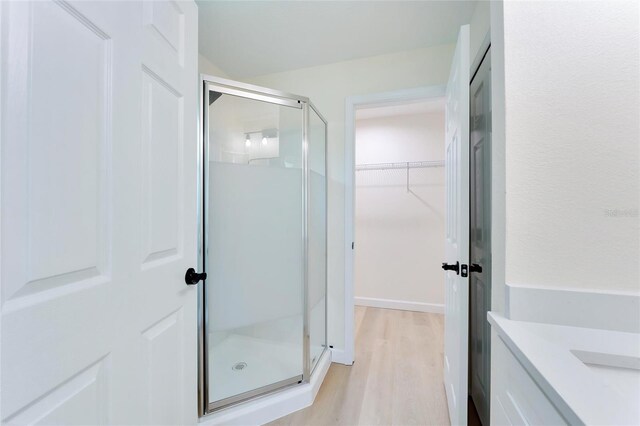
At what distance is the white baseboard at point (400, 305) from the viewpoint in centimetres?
294

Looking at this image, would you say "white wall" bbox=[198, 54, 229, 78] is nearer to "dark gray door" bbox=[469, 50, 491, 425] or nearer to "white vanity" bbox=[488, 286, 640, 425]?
"dark gray door" bbox=[469, 50, 491, 425]

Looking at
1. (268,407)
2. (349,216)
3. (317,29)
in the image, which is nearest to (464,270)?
(349,216)

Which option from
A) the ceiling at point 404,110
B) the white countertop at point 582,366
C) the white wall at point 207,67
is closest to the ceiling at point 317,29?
the white wall at point 207,67

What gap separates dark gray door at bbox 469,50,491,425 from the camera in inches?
50.1

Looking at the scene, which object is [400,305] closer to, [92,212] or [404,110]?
[404,110]

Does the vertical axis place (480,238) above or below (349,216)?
below

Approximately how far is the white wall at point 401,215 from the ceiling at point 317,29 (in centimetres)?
128

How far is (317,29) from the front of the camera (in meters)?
1.71

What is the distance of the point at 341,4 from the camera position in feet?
4.92

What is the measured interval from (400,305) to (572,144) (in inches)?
106

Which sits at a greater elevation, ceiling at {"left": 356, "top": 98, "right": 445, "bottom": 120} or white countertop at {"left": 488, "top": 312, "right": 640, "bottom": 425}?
ceiling at {"left": 356, "top": 98, "right": 445, "bottom": 120}

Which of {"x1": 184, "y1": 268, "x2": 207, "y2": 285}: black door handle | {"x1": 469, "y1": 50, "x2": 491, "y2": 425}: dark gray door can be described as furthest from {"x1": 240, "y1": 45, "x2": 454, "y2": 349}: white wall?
{"x1": 184, "y1": 268, "x2": 207, "y2": 285}: black door handle

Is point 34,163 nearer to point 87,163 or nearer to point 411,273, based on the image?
point 87,163

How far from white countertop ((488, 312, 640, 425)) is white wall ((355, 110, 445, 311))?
2327 mm
